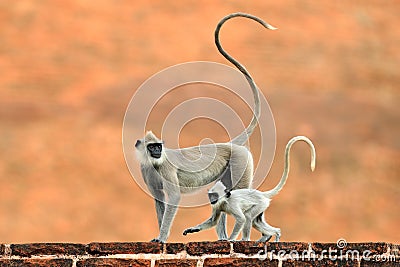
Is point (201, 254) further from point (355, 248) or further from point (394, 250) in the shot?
point (394, 250)

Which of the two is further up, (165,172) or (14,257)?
(165,172)

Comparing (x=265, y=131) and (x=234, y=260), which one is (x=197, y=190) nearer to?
(x=265, y=131)

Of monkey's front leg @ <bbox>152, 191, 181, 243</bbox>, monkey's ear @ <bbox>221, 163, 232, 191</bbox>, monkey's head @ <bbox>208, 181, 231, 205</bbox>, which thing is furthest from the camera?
monkey's ear @ <bbox>221, 163, 232, 191</bbox>

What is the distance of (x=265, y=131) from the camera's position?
17.7ft

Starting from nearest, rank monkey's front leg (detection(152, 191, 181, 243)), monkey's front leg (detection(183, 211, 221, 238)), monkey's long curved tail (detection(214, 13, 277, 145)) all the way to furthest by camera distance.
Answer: monkey's front leg (detection(183, 211, 221, 238)), monkey's front leg (detection(152, 191, 181, 243)), monkey's long curved tail (detection(214, 13, 277, 145))

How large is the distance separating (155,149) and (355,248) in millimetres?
2120

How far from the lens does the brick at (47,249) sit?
3.80 m

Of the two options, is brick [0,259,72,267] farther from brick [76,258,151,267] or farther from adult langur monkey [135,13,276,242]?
adult langur monkey [135,13,276,242]

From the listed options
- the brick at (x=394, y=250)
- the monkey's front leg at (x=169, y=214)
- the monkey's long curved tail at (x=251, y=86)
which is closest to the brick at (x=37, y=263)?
the monkey's front leg at (x=169, y=214)

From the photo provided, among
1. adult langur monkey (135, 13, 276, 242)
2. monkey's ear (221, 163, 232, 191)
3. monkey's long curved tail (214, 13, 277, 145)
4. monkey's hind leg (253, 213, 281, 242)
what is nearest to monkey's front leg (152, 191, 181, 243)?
adult langur monkey (135, 13, 276, 242)

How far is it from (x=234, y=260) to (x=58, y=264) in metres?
0.90

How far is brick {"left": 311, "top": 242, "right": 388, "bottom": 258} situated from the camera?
12.2 feet

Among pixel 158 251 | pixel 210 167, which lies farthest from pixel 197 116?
pixel 158 251

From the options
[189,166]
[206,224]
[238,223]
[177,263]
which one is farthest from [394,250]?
[189,166]
